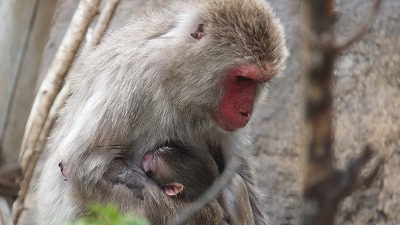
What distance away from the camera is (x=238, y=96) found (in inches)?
186

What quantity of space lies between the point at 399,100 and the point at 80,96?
329 cm

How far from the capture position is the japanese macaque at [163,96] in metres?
4.64

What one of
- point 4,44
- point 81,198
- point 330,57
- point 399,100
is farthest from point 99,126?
point 399,100

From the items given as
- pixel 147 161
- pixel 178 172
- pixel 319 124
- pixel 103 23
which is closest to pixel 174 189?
pixel 178 172

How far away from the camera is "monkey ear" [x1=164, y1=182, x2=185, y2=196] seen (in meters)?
4.65

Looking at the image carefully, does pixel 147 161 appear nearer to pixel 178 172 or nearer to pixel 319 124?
pixel 178 172

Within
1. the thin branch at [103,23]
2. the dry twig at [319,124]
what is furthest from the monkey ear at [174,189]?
the dry twig at [319,124]

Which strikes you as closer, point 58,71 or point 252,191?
point 252,191

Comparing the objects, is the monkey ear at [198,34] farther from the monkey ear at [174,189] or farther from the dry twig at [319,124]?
the dry twig at [319,124]

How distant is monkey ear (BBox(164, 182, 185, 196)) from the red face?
47cm

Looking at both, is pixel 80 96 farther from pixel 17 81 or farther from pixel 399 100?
pixel 399 100

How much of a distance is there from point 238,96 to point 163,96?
1.44 feet

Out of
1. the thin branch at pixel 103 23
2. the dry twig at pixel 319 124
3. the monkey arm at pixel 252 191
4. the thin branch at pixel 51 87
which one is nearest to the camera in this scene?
the dry twig at pixel 319 124

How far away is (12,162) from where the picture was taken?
11.2ft
